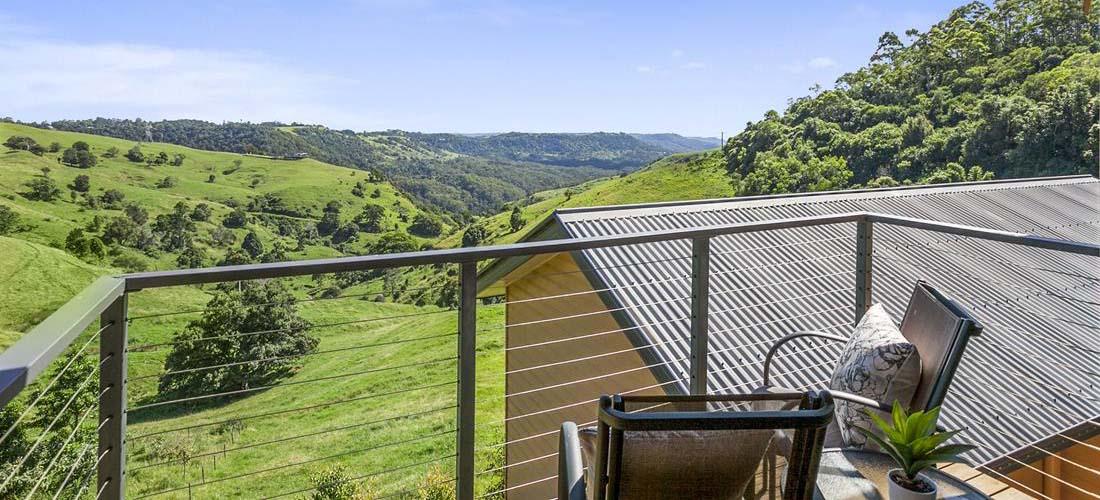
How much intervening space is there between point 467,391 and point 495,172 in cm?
4623

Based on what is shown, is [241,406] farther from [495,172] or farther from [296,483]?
[495,172]

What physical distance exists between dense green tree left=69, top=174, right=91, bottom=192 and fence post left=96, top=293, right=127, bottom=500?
40921mm

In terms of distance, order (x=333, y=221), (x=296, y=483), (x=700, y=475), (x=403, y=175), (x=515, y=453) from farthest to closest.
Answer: (x=403, y=175) < (x=333, y=221) < (x=296, y=483) < (x=515, y=453) < (x=700, y=475)

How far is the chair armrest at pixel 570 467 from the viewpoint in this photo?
62.4 inches

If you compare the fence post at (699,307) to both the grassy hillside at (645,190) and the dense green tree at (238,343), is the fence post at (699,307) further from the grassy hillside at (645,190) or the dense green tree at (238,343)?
the grassy hillside at (645,190)

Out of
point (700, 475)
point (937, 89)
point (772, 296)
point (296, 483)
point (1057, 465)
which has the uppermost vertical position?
point (937, 89)

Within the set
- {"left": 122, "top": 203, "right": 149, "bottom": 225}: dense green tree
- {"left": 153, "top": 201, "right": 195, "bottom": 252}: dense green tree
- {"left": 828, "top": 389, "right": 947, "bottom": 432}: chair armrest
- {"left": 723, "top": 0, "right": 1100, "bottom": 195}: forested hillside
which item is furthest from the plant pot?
{"left": 122, "top": 203, "right": 149, "bottom": 225}: dense green tree

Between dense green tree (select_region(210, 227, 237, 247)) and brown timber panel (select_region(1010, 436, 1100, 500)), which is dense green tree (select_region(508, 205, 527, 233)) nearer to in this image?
dense green tree (select_region(210, 227, 237, 247))

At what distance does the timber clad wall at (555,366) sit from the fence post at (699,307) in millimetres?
3094

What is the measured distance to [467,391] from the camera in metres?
2.25

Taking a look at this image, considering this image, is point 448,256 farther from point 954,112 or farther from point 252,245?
point 252,245

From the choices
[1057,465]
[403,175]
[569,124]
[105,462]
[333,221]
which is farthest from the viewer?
[569,124]

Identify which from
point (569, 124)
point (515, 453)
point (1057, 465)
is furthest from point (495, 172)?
point (1057, 465)

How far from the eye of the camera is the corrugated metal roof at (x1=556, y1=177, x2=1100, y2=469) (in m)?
5.34
